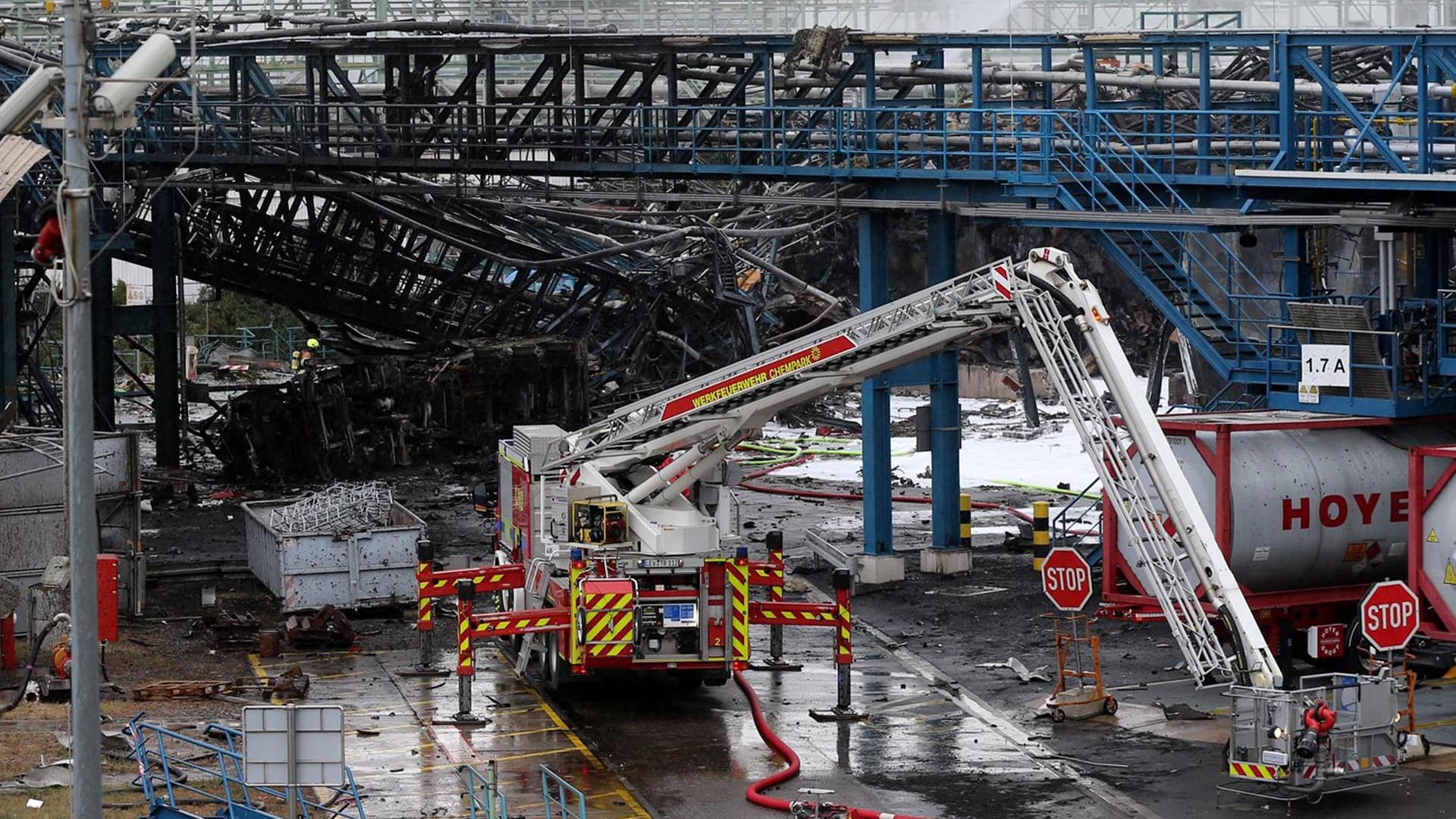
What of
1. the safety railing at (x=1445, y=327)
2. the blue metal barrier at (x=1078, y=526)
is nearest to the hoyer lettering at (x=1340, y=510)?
the safety railing at (x=1445, y=327)

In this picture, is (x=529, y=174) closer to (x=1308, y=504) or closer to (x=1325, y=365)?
(x=1325, y=365)

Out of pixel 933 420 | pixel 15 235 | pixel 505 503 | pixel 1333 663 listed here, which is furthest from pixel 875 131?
pixel 15 235

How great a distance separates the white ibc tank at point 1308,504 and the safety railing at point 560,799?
726 cm

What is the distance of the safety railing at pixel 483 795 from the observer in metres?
16.2

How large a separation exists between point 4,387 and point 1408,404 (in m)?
22.1

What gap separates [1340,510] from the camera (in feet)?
74.6

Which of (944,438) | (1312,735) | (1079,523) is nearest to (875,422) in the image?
(944,438)

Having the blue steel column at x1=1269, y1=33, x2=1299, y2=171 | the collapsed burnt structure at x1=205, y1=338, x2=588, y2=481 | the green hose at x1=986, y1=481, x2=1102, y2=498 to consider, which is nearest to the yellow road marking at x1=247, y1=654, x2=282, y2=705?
the blue steel column at x1=1269, y1=33, x2=1299, y2=171

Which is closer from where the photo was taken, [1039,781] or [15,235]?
[1039,781]

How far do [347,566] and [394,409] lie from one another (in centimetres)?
1437

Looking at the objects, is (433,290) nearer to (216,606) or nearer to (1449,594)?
(216,606)

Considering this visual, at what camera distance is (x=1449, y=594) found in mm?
21219

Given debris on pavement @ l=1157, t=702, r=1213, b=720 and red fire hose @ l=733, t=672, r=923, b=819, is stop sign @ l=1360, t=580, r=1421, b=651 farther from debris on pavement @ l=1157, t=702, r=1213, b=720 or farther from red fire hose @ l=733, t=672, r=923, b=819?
red fire hose @ l=733, t=672, r=923, b=819

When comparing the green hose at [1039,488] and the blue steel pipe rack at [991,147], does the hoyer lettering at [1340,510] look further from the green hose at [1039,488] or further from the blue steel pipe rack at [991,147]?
the green hose at [1039,488]
